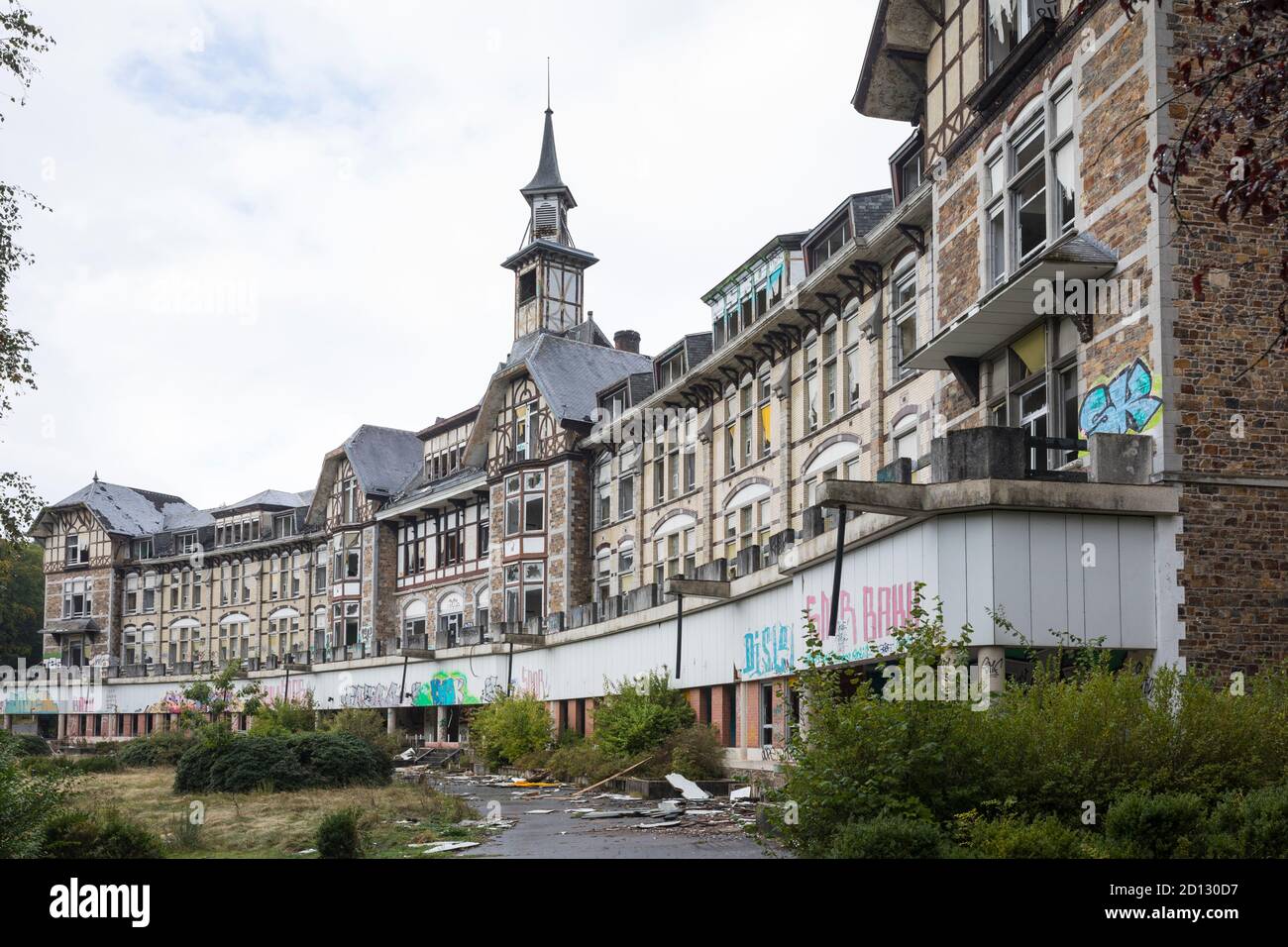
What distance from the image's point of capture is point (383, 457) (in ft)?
219

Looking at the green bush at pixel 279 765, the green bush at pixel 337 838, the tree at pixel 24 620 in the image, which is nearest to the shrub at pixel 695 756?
the green bush at pixel 279 765

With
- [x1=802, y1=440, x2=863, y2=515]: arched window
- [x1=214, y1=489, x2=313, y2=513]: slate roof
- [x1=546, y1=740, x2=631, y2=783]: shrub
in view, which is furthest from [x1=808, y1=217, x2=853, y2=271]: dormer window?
[x1=214, y1=489, x2=313, y2=513]: slate roof

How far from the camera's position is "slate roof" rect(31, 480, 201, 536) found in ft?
275

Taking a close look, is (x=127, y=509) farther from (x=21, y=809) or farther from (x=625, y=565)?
(x=21, y=809)

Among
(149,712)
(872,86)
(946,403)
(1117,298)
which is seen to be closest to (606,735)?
(946,403)

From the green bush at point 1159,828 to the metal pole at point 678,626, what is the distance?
60.9ft

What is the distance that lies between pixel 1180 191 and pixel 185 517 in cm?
7655

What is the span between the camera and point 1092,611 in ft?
57.8

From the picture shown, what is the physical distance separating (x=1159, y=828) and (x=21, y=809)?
10428 mm

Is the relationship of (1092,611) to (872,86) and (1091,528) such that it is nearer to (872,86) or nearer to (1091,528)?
(1091,528)

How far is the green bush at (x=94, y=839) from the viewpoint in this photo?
14961 mm
